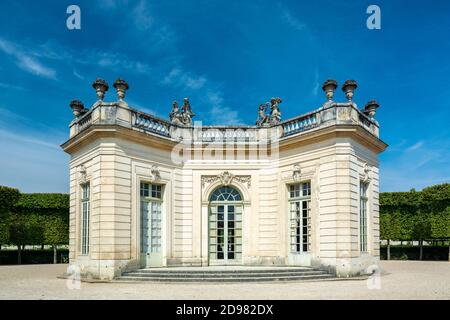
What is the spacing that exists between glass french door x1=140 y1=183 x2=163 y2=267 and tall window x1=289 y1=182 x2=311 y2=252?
412 centimetres

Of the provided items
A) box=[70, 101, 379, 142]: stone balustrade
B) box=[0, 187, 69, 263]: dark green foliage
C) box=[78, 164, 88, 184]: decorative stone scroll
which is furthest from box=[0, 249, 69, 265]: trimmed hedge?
box=[78, 164, 88, 184]: decorative stone scroll

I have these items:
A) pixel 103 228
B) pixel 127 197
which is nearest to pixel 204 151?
pixel 127 197

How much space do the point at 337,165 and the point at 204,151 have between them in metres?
4.48

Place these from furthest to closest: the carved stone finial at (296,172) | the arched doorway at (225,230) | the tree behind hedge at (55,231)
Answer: the tree behind hedge at (55,231)
the arched doorway at (225,230)
the carved stone finial at (296,172)

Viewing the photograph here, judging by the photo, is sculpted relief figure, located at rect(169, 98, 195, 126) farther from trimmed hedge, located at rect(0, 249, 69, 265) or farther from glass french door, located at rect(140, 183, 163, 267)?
trimmed hedge, located at rect(0, 249, 69, 265)

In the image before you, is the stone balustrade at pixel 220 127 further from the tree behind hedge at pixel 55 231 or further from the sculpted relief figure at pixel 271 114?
the tree behind hedge at pixel 55 231

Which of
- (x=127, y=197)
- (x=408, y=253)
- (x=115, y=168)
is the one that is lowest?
(x=408, y=253)

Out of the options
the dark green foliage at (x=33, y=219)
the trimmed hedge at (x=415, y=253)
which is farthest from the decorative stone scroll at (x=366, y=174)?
the dark green foliage at (x=33, y=219)

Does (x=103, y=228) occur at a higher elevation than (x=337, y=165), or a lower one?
lower

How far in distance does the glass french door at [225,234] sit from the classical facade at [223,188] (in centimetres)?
3

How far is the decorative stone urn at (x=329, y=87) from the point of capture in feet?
43.9

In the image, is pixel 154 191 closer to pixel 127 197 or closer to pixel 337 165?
pixel 127 197
